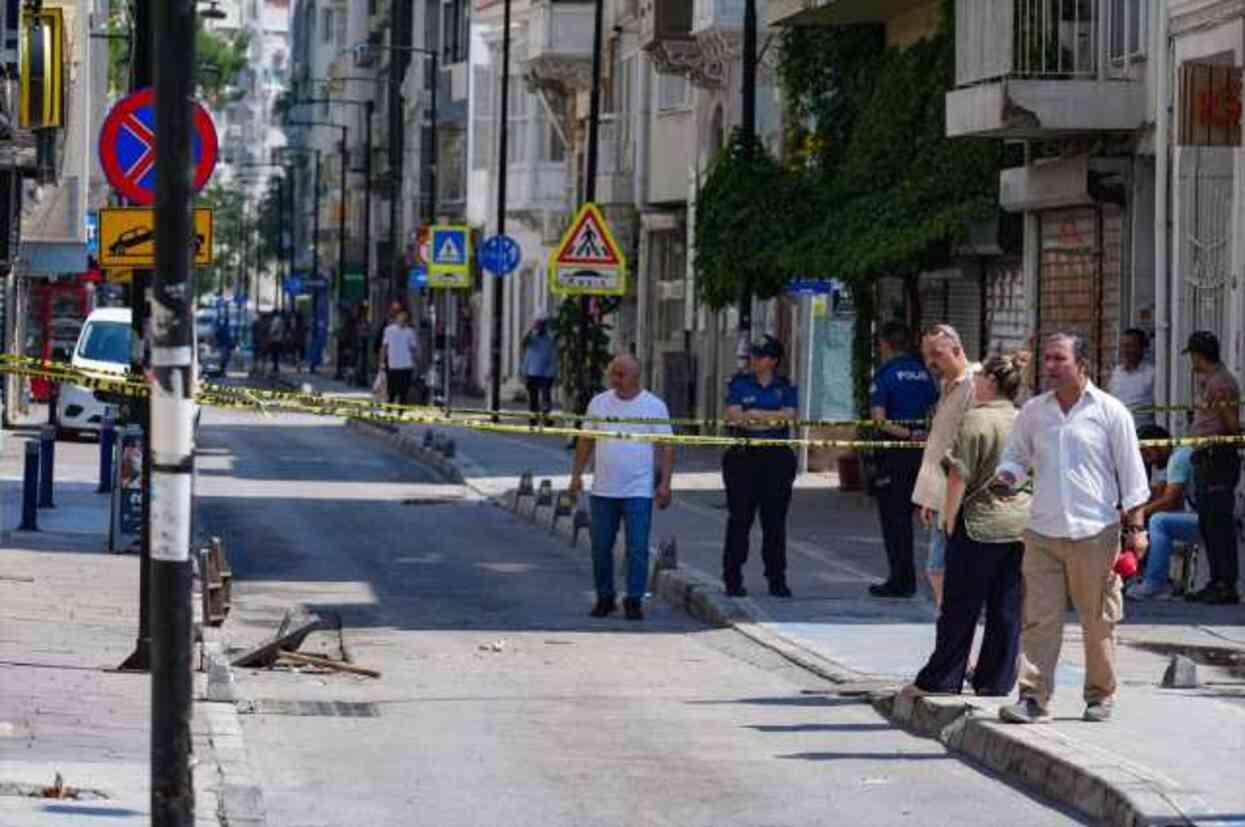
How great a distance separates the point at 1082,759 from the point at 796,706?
3563 millimetres

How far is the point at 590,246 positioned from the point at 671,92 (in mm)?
17585

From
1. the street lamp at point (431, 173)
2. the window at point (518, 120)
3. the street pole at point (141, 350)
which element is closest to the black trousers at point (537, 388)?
the street lamp at point (431, 173)

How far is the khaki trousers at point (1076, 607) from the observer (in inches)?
573

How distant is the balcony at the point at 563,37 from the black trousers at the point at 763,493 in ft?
→ 130

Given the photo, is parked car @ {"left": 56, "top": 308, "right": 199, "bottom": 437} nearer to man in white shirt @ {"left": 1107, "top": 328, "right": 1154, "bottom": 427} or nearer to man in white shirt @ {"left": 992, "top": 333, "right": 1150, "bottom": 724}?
man in white shirt @ {"left": 1107, "top": 328, "right": 1154, "bottom": 427}

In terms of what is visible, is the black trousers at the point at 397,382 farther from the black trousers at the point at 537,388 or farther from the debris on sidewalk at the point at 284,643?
the debris on sidewalk at the point at 284,643

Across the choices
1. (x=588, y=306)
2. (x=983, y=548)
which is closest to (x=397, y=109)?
(x=588, y=306)

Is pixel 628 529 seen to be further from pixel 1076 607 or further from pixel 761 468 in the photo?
pixel 1076 607

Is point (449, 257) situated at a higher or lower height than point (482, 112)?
lower

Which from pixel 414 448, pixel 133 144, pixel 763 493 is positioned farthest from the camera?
pixel 414 448

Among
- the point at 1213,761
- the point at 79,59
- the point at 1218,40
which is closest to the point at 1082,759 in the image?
the point at 1213,761

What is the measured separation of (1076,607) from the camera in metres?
14.6

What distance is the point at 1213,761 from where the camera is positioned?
43.8 feet

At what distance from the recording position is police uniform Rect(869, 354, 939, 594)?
21688 millimetres
